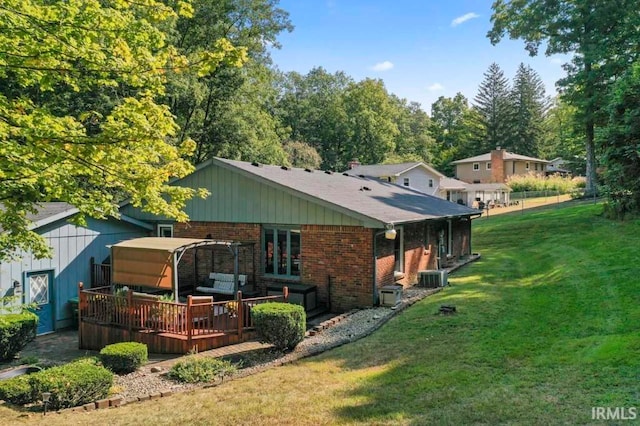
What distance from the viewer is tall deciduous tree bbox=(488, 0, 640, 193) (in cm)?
2652

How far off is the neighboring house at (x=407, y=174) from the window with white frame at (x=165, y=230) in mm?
25266

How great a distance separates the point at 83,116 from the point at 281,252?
7554mm

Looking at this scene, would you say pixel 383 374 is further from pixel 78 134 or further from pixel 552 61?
pixel 552 61

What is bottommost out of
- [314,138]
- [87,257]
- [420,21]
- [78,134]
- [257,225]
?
[87,257]

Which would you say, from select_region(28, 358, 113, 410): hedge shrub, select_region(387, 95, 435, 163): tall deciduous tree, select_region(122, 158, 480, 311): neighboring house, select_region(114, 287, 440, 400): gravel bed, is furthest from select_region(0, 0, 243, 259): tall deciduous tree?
select_region(387, 95, 435, 163): tall deciduous tree

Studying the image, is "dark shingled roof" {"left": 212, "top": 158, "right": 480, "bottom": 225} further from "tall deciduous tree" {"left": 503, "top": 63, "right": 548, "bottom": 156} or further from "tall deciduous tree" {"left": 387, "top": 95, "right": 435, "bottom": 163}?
"tall deciduous tree" {"left": 503, "top": 63, "right": 548, "bottom": 156}

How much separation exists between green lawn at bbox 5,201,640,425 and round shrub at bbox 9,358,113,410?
0.33 meters

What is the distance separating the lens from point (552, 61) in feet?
109

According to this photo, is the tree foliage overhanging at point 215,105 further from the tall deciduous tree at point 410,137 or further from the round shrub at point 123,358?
the round shrub at point 123,358

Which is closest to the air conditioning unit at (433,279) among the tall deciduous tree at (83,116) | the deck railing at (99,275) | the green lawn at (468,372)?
the green lawn at (468,372)

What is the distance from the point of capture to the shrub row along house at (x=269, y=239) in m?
12.3

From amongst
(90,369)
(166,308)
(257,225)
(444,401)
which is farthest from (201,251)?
(444,401)

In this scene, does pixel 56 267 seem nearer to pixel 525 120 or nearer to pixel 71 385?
pixel 71 385

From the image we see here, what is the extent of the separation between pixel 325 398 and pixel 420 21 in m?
15.8
